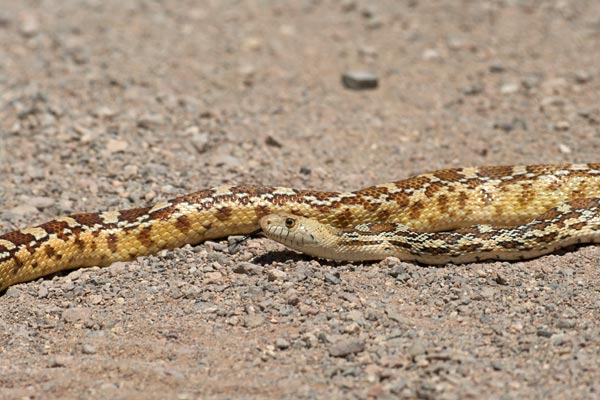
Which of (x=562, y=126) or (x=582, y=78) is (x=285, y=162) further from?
(x=582, y=78)

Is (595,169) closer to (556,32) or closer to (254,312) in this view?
(254,312)

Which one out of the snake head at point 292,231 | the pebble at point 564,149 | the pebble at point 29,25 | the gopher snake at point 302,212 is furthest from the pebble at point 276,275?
the pebble at point 29,25

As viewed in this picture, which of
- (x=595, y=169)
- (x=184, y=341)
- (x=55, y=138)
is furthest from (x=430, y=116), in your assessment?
(x=184, y=341)

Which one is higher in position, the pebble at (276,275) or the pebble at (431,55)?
the pebble at (276,275)

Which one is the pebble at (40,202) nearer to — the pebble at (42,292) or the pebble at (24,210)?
the pebble at (24,210)

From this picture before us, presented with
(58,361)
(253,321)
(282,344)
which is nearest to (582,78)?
(253,321)

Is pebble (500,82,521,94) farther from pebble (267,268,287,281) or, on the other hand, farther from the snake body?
pebble (267,268,287,281)

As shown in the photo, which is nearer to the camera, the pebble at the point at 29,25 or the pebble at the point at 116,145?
the pebble at the point at 116,145

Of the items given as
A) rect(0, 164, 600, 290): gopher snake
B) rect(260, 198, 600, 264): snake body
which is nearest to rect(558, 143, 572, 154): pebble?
rect(0, 164, 600, 290): gopher snake
